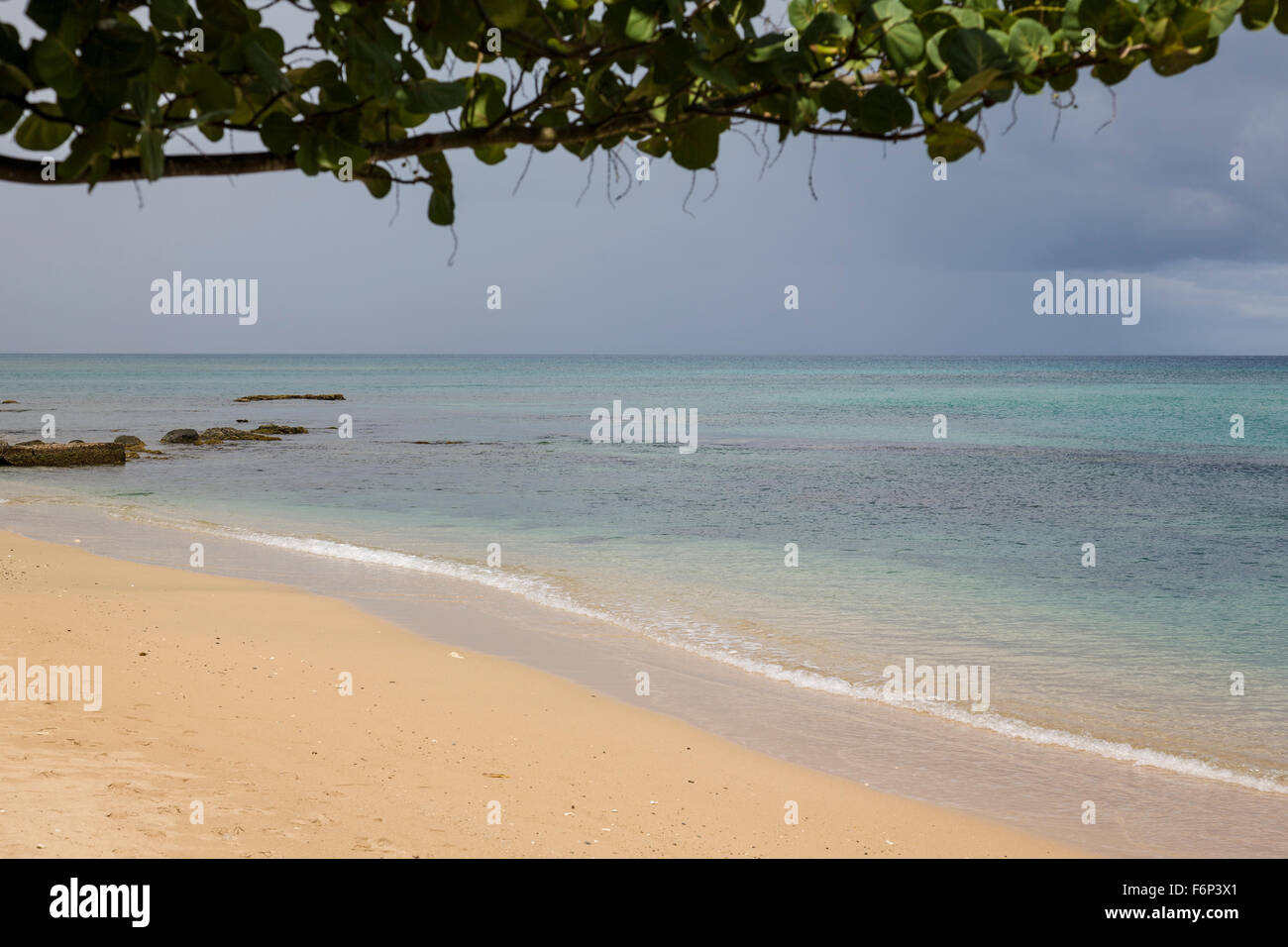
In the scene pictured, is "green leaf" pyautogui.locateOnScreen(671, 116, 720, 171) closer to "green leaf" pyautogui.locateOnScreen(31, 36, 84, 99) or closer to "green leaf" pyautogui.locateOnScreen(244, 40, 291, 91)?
"green leaf" pyautogui.locateOnScreen(244, 40, 291, 91)

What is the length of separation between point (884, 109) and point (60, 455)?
28311 millimetres

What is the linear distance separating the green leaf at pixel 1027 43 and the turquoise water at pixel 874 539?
6.67m

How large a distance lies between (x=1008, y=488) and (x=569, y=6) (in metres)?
22.9

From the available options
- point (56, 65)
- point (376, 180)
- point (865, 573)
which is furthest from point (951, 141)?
point (865, 573)

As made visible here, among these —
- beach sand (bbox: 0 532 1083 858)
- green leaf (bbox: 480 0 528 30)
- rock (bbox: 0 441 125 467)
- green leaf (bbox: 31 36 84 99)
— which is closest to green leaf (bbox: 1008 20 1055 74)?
green leaf (bbox: 480 0 528 30)

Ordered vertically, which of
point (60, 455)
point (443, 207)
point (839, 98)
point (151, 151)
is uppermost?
point (839, 98)

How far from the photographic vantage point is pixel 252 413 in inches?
1943

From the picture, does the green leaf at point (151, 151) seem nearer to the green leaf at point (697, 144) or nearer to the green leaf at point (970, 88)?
the green leaf at point (697, 144)

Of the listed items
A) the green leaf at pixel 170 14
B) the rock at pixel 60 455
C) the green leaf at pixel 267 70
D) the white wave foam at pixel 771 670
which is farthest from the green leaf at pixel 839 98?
the rock at pixel 60 455

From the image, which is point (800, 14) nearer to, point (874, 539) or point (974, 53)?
point (974, 53)

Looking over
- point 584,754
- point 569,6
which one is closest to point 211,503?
point 584,754

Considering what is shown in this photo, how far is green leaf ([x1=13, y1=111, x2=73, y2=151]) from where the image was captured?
190 centimetres

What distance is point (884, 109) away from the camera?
1.93 meters

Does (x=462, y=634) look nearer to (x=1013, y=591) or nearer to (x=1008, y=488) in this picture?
(x=1013, y=591)
